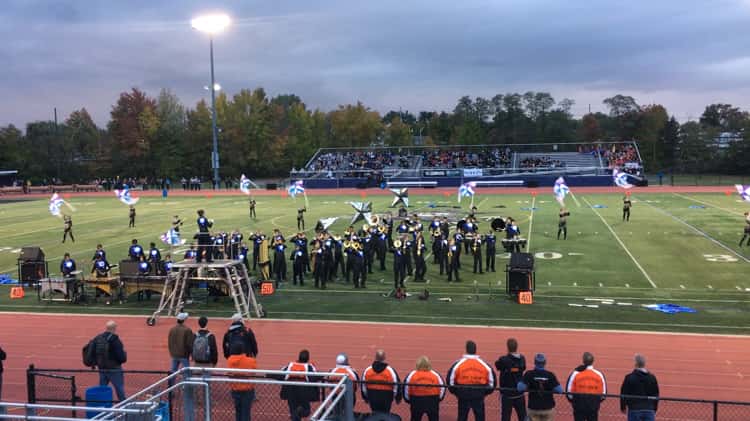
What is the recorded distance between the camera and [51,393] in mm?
9008

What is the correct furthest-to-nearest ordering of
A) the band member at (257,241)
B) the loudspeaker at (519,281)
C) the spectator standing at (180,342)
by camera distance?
1. the band member at (257,241)
2. the loudspeaker at (519,281)
3. the spectator standing at (180,342)

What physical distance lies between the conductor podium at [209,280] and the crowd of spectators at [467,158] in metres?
52.8

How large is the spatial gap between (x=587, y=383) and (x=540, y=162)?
58042mm

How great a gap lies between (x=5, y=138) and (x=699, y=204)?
75.9 metres

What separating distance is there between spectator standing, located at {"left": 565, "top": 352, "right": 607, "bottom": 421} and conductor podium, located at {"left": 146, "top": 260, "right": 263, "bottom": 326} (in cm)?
857

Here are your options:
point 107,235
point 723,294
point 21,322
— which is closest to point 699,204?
point 723,294

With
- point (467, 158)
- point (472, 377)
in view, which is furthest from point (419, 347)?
point (467, 158)

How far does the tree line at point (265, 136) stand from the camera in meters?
76.1

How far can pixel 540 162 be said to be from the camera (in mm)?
62781

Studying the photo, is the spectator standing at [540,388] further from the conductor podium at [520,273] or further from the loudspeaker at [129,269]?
the loudspeaker at [129,269]

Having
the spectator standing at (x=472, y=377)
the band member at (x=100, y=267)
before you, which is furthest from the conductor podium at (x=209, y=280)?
the spectator standing at (x=472, y=377)

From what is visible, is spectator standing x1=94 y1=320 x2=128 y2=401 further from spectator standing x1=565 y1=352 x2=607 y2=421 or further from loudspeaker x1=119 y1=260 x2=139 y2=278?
loudspeaker x1=119 y1=260 x2=139 y2=278

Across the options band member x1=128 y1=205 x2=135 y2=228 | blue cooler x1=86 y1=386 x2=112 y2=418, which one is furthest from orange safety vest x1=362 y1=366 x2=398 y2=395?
band member x1=128 y1=205 x2=135 y2=228

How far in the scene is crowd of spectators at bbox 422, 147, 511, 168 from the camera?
Answer: 216 feet
